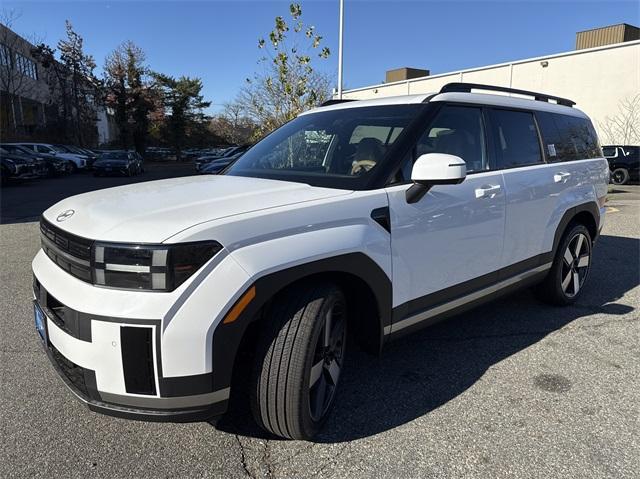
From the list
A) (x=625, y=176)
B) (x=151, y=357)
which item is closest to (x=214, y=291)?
(x=151, y=357)

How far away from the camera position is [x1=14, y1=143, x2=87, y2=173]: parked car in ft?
80.5

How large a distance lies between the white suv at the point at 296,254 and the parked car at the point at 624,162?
19.0 metres

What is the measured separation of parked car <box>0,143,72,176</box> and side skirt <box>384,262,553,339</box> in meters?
20.8

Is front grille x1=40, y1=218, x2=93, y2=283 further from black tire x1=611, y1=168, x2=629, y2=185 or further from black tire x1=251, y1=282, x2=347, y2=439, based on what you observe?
black tire x1=611, y1=168, x2=629, y2=185

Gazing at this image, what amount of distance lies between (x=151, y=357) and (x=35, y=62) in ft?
155

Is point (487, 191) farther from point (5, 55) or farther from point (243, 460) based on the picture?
point (5, 55)

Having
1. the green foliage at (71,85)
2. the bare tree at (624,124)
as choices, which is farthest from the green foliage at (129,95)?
the bare tree at (624,124)

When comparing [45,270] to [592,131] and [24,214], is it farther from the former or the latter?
[24,214]

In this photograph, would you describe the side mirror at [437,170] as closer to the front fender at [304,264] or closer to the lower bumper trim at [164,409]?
the front fender at [304,264]

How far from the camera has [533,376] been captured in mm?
3273

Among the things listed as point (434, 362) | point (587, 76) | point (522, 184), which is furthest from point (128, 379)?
point (587, 76)

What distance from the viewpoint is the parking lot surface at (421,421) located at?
92.8 inches

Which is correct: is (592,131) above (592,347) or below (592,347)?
above

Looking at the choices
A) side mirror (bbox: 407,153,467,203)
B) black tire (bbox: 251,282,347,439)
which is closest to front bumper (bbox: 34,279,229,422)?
black tire (bbox: 251,282,347,439)
